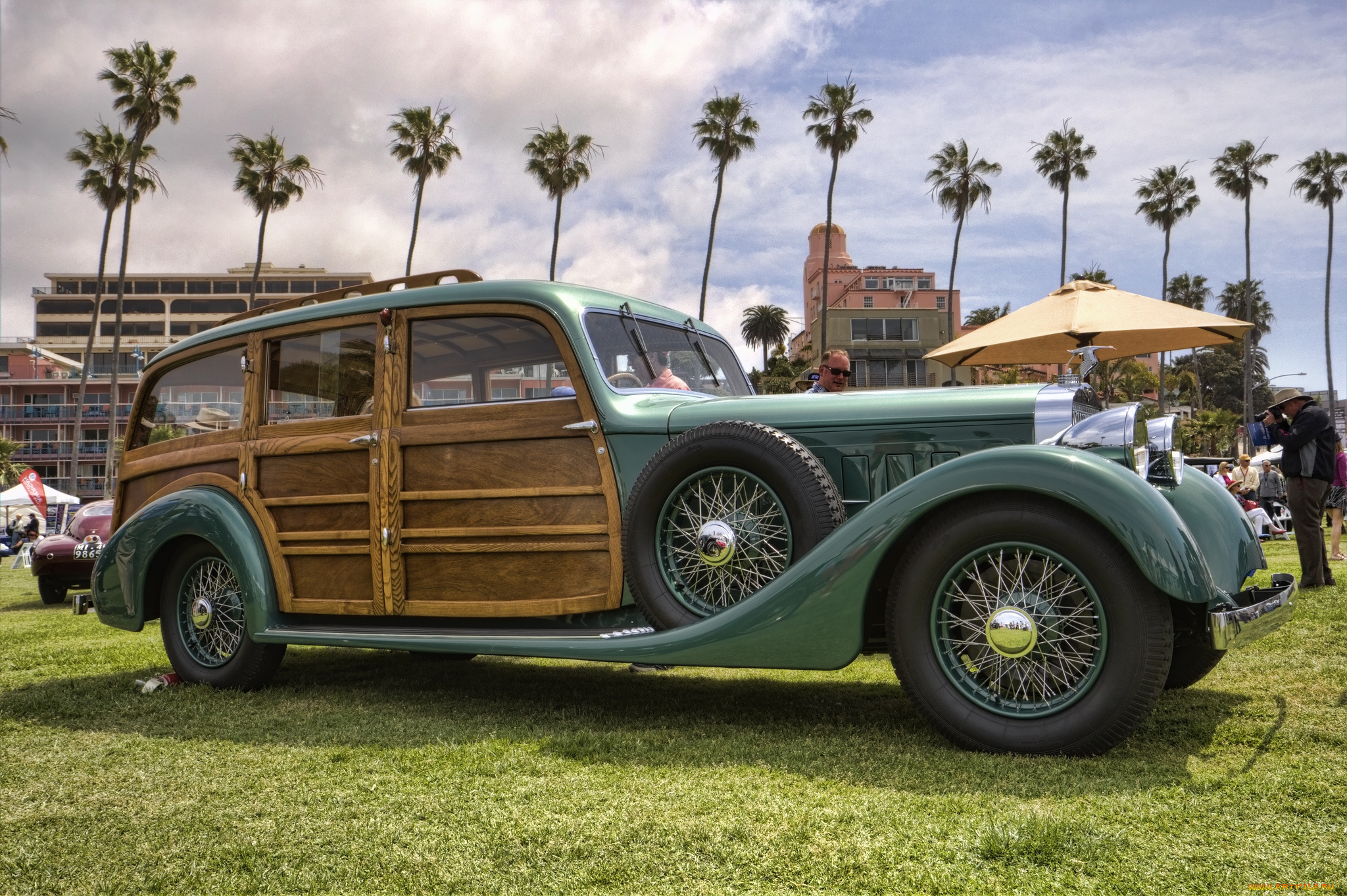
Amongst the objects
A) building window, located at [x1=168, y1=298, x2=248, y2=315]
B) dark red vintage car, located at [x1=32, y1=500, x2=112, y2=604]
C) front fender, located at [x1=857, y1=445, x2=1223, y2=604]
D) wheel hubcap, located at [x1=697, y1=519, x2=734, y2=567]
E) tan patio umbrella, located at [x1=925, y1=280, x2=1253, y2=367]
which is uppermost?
building window, located at [x1=168, y1=298, x2=248, y2=315]

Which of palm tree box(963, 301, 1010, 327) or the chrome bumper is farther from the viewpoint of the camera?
palm tree box(963, 301, 1010, 327)

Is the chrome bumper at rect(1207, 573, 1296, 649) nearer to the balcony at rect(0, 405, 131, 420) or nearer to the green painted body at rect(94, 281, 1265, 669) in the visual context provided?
the green painted body at rect(94, 281, 1265, 669)

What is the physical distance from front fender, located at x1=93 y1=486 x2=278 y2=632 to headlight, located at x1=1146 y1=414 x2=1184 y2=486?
170 inches

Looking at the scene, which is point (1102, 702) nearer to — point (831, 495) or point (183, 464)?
point (831, 495)

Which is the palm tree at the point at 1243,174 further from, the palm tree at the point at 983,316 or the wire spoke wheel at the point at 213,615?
the wire spoke wheel at the point at 213,615

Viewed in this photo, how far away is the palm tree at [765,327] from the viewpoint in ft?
257

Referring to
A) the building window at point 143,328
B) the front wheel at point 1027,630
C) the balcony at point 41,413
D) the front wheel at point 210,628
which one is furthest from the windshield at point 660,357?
the building window at point 143,328

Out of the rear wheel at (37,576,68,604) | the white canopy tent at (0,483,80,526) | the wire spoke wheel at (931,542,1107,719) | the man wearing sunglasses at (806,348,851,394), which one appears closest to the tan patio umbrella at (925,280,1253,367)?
the man wearing sunglasses at (806,348,851,394)

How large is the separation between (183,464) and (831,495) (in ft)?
13.0

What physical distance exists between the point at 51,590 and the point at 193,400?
838 centimetres

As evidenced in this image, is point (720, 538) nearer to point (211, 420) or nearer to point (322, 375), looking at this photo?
point (322, 375)

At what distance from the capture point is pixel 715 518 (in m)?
3.82

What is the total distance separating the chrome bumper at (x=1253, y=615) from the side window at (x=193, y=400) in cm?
484

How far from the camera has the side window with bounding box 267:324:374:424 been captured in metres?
4.83
